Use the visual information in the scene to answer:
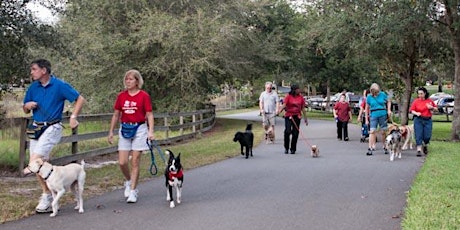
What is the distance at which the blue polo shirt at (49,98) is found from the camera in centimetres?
705

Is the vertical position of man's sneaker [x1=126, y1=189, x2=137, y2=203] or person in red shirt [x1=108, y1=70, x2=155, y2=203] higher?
person in red shirt [x1=108, y1=70, x2=155, y2=203]

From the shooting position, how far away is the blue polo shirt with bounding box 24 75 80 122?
705 centimetres

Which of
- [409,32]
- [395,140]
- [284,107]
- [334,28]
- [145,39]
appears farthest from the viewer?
[145,39]

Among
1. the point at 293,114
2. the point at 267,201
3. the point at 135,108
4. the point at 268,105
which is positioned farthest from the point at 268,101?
the point at 135,108

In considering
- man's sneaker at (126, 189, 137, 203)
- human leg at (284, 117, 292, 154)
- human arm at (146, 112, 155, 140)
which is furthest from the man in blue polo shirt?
human leg at (284, 117, 292, 154)

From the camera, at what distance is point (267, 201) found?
795 cm

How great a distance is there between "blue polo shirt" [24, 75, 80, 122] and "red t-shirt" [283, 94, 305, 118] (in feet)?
26.7

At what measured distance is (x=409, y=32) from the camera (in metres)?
18.9

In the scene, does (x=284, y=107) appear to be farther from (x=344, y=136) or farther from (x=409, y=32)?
(x=409, y=32)

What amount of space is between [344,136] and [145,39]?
1033 centimetres

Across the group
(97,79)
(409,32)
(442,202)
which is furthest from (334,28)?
(442,202)

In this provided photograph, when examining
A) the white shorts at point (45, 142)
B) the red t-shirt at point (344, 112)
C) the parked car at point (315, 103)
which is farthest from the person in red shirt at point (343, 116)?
the parked car at point (315, 103)

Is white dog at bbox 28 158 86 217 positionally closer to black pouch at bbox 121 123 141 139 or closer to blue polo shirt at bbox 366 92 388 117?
black pouch at bbox 121 123 141 139

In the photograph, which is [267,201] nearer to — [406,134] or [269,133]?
[406,134]
